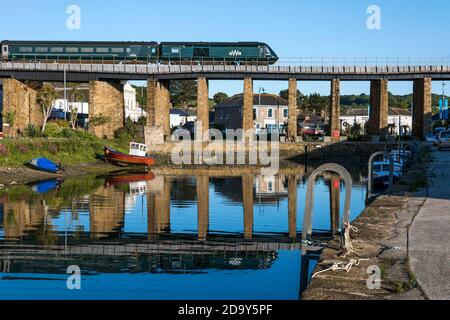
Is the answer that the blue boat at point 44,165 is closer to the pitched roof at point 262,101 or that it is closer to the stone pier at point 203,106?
the stone pier at point 203,106

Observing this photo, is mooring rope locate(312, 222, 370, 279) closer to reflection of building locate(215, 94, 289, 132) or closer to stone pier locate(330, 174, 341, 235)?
stone pier locate(330, 174, 341, 235)

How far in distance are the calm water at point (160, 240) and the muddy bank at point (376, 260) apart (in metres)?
1.56

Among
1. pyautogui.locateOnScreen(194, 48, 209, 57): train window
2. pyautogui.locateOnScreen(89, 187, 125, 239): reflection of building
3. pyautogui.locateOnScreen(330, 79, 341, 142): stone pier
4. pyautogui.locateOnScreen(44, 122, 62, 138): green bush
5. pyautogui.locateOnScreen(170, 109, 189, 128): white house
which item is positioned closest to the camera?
pyautogui.locateOnScreen(89, 187, 125, 239): reflection of building

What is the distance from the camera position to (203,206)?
3597 centimetres

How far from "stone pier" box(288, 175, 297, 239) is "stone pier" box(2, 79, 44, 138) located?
38797 mm

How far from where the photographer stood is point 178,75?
85188 mm

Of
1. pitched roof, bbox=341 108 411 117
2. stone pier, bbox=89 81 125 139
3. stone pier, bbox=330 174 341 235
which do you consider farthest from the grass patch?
pitched roof, bbox=341 108 411 117

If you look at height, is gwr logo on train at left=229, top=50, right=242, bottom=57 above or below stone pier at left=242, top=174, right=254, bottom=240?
above

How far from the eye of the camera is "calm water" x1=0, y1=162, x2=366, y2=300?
17078 mm

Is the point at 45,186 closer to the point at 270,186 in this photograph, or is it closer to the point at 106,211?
the point at 106,211

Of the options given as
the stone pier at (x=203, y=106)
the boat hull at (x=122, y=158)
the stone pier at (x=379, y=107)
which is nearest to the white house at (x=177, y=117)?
the stone pier at (x=203, y=106)

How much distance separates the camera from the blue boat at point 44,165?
54.8m

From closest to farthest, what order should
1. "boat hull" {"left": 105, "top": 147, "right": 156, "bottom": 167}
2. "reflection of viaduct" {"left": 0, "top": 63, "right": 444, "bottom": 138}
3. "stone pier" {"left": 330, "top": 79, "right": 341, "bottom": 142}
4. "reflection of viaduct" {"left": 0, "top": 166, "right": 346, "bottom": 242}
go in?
"reflection of viaduct" {"left": 0, "top": 166, "right": 346, "bottom": 242}
"boat hull" {"left": 105, "top": 147, "right": 156, "bottom": 167}
"reflection of viaduct" {"left": 0, "top": 63, "right": 444, "bottom": 138}
"stone pier" {"left": 330, "top": 79, "right": 341, "bottom": 142}
